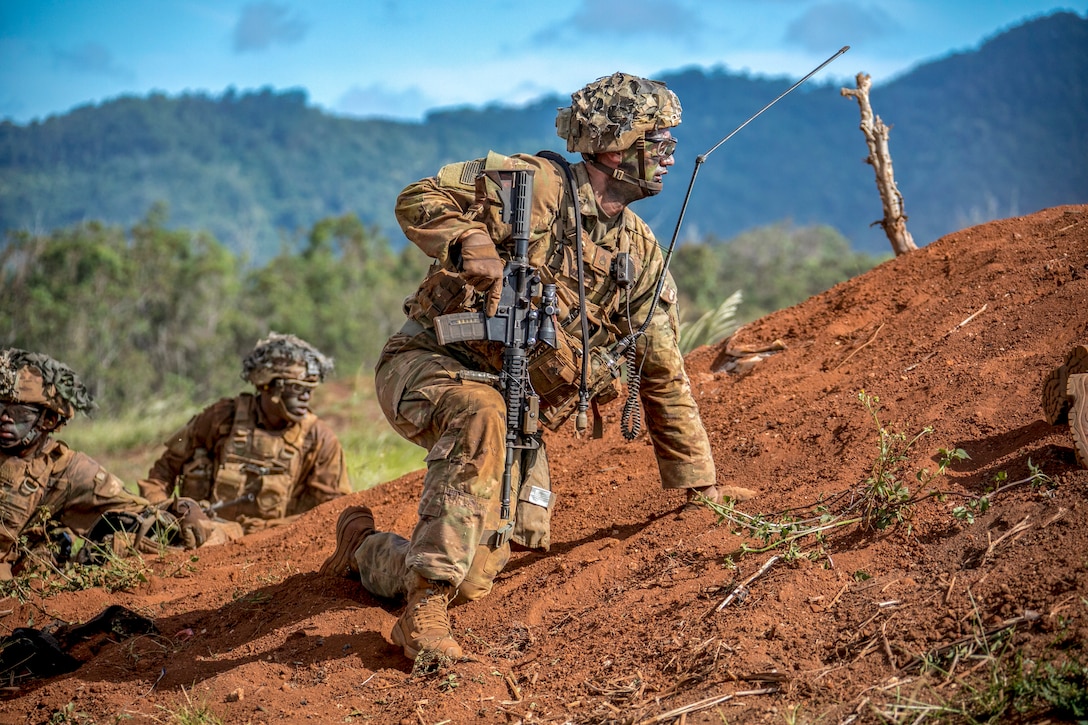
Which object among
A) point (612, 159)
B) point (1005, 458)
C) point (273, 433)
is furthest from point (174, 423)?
point (1005, 458)

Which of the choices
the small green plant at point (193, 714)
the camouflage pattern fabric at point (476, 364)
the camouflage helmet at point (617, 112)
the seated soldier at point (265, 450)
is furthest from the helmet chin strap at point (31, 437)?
the camouflage helmet at point (617, 112)

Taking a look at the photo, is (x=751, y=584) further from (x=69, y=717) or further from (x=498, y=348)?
(x=69, y=717)

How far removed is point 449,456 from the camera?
14.3 feet

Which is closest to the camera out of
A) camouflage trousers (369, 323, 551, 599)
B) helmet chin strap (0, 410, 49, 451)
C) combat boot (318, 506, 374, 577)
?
camouflage trousers (369, 323, 551, 599)

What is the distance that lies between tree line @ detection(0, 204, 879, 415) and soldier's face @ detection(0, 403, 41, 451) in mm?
10083

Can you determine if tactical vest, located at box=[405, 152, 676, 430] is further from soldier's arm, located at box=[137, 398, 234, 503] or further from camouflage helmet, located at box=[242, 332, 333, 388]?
soldier's arm, located at box=[137, 398, 234, 503]

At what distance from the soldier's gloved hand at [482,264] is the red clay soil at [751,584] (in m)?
1.30

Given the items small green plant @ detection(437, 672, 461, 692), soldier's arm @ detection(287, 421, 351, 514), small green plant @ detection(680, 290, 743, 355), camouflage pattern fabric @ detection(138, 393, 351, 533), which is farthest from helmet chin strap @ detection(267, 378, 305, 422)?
small green plant @ detection(437, 672, 461, 692)

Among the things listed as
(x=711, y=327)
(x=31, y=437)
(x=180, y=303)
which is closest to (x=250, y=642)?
(x=31, y=437)

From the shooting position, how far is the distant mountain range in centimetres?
5212

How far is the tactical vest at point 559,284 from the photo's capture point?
15.1 feet

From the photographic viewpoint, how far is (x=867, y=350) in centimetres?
627

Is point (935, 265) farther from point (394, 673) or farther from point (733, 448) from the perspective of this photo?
point (394, 673)

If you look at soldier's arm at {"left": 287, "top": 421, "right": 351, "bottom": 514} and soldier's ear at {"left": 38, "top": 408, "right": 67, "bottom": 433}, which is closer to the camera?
soldier's ear at {"left": 38, "top": 408, "right": 67, "bottom": 433}
